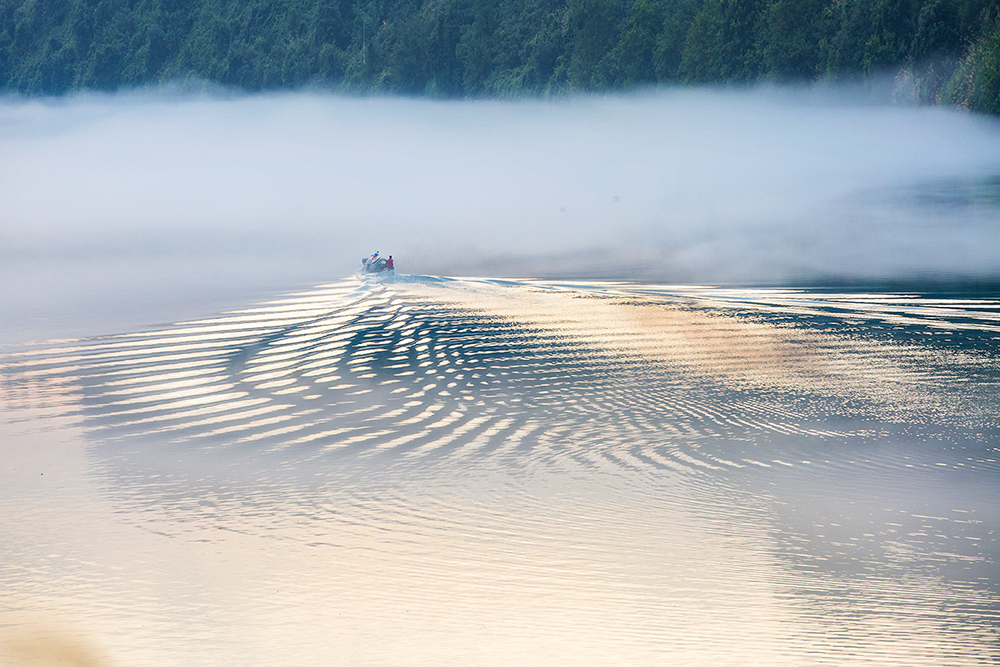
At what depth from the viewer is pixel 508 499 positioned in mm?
11938

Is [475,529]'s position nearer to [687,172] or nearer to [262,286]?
[262,286]

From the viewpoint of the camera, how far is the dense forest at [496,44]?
72125 mm

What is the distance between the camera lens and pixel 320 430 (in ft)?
48.2

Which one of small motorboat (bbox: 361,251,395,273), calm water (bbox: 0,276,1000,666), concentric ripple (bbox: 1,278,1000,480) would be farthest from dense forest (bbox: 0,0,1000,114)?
calm water (bbox: 0,276,1000,666)

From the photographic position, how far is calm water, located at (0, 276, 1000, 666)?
9.13m

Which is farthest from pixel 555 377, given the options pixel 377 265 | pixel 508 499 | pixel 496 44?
pixel 496 44

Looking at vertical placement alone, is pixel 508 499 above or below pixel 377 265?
below

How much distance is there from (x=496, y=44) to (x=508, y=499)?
99368 mm

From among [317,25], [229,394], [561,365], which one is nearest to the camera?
[229,394]

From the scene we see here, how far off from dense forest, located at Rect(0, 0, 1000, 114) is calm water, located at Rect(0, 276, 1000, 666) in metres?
56.0

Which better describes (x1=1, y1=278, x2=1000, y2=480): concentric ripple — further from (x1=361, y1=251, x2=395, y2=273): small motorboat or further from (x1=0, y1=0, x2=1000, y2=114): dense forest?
(x1=0, y1=0, x2=1000, y2=114): dense forest

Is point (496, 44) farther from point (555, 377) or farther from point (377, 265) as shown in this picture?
point (555, 377)

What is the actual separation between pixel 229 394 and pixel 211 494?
4.27 meters

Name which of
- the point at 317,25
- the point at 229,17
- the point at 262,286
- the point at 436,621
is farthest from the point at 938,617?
the point at 229,17
